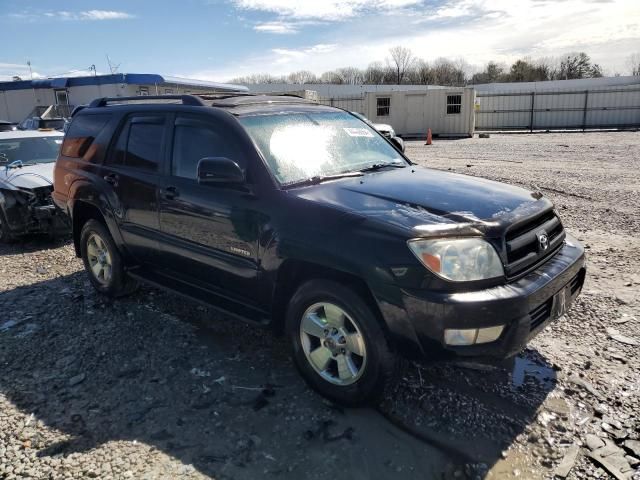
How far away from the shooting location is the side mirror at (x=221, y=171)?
3.30 meters

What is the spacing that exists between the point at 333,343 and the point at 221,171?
1.35 meters

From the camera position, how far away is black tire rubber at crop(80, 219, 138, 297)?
4.81 m

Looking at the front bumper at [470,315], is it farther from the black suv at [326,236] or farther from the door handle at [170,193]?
the door handle at [170,193]

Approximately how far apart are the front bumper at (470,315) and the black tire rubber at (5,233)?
6454 mm

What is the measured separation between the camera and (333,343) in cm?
308

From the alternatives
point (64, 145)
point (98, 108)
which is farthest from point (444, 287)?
point (64, 145)

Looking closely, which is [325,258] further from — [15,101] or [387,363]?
[15,101]

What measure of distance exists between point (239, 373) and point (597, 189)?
8.70 m

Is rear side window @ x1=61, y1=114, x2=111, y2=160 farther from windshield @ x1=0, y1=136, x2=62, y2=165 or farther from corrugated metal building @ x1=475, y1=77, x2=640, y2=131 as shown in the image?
corrugated metal building @ x1=475, y1=77, x2=640, y2=131

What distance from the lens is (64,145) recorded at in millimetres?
5406

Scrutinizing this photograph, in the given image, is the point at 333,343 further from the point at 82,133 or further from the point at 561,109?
the point at 561,109

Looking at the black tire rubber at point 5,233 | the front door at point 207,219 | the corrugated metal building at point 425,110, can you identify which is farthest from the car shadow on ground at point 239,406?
the corrugated metal building at point 425,110

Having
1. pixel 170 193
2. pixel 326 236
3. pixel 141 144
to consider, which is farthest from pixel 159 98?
pixel 326 236

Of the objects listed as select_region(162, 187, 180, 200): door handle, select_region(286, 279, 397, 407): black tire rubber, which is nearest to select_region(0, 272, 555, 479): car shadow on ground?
select_region(286, 279, 397, 407): black tire rubber
